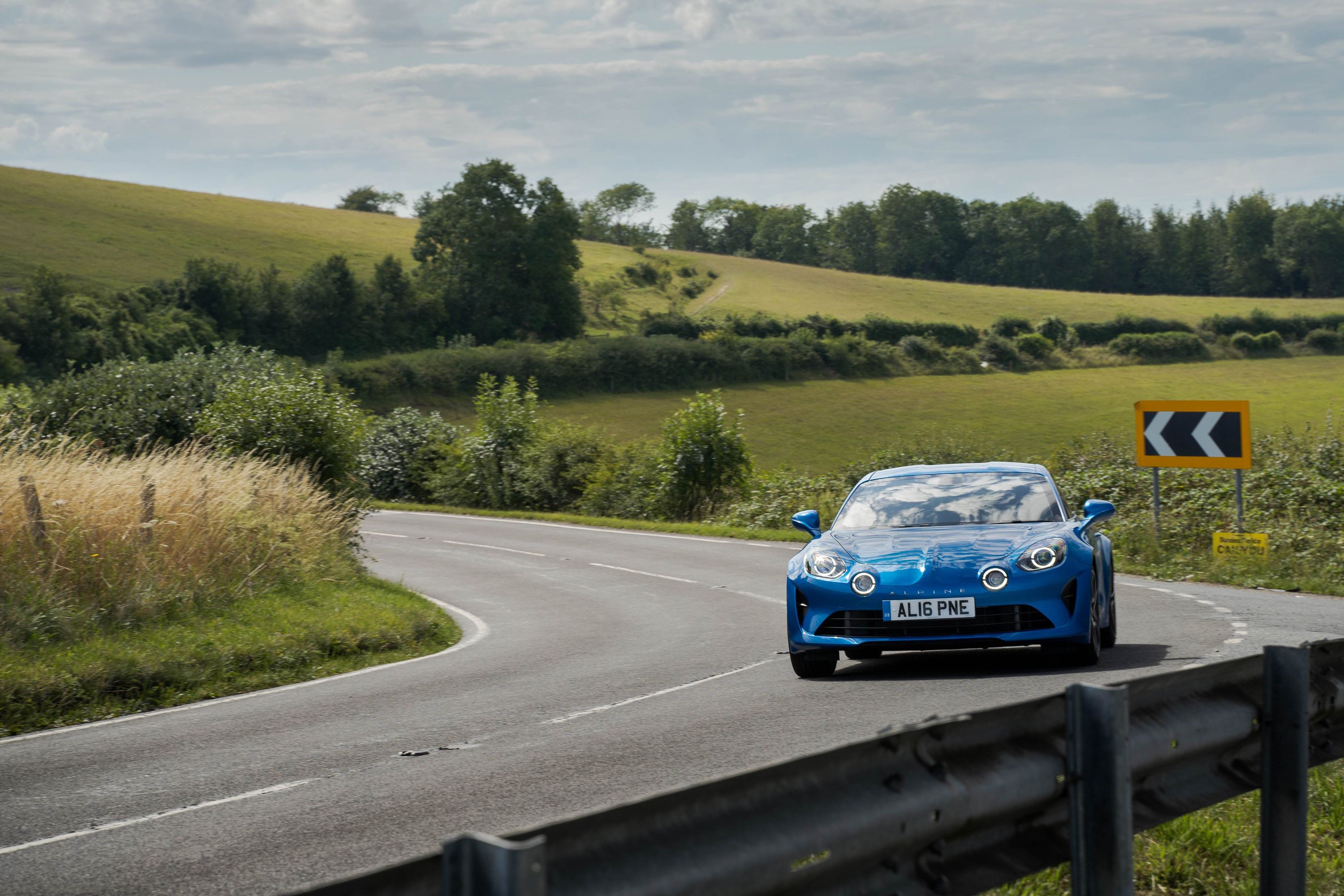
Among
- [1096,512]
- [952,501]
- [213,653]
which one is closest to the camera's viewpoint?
[1096,512]

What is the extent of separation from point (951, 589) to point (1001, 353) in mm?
84912

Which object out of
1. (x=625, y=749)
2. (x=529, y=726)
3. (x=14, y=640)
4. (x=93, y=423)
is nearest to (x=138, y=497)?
(x=14, y=640)

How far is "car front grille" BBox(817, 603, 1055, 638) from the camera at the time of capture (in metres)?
8.46

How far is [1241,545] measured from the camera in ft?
56.0

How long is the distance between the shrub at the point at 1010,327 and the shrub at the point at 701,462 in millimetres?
63703

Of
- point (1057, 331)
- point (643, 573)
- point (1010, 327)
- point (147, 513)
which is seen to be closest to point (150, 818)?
point (147, 513)

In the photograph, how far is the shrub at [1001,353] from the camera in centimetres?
8912

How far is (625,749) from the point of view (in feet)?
23.1

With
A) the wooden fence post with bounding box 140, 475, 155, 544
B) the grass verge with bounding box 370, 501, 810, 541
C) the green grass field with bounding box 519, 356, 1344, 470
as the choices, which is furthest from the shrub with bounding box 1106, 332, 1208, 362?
the wooden fence post with bounding box 140, 475, 155, 544

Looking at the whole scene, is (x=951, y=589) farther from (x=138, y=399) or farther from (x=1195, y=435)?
(x=138, y=399)

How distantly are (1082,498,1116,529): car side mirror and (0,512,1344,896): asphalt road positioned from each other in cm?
100

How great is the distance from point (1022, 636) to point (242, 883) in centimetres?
538

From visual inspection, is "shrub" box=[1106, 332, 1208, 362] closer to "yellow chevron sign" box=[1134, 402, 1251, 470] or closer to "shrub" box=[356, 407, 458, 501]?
"shrub" box=[356, 407, 458, 501]

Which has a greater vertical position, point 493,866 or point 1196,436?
point 493,866
